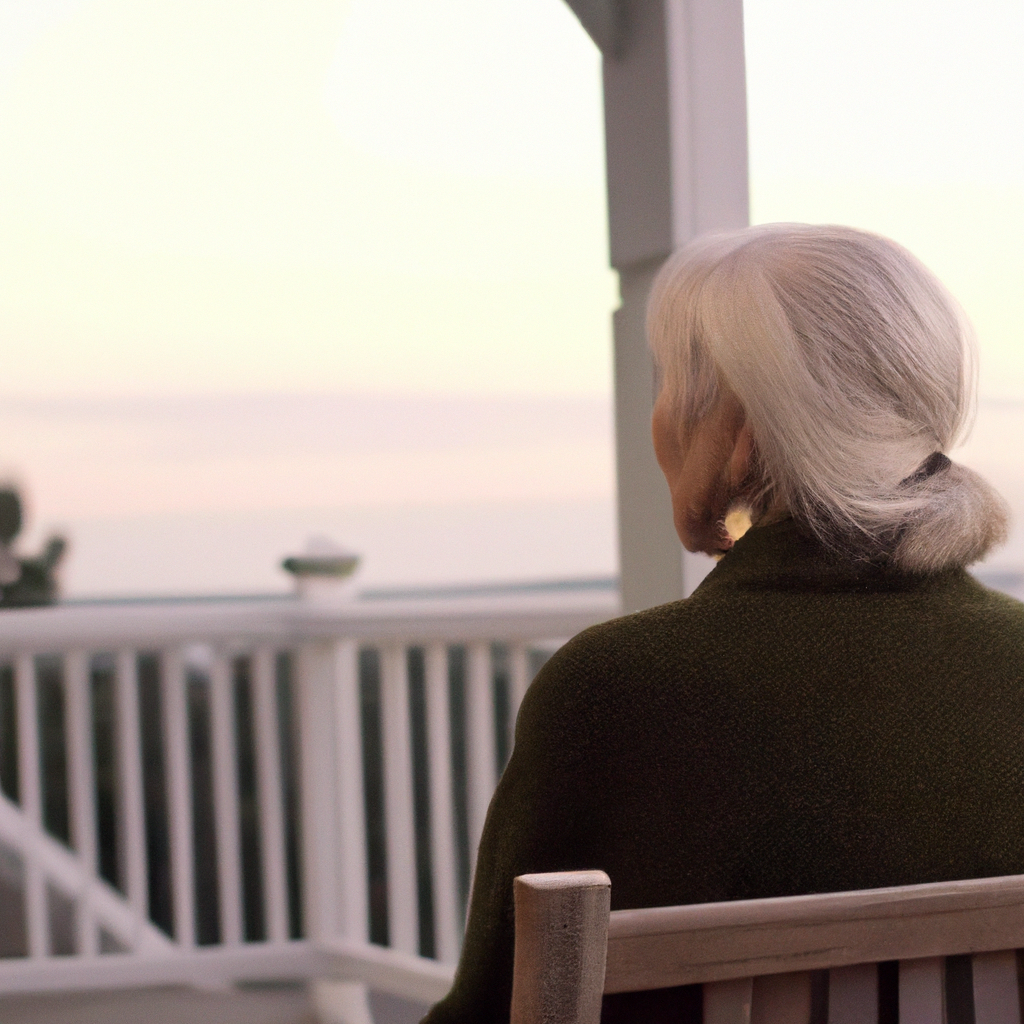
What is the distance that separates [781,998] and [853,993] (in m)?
0.04

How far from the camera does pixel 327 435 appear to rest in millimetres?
7711

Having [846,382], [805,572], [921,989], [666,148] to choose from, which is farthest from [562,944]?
[666,148]

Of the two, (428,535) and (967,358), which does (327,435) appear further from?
(967,358)

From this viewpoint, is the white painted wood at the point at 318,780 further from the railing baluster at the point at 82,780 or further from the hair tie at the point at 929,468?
the hair tie at the point at 929,468

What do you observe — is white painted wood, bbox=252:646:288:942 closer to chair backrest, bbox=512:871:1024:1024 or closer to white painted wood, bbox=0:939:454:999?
white painted wood, bbox=0:939:454:999

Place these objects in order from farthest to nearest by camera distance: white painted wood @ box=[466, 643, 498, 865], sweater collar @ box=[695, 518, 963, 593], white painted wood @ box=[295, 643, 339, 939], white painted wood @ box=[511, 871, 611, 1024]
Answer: white painted wood @ box=[295, 643, 339, 939]
white painted wood @ box=[466, 643, 498, 865]
sweater collar @ box=[695, 518, 963, 593]
white painted wood @ box=[511, 871, 611, 1024]

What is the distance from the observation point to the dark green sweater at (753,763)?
0.83 metres

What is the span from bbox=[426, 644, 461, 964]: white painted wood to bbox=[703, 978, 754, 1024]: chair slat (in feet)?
7.27

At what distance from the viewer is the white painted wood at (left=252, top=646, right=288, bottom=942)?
115 inches

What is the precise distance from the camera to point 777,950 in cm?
57

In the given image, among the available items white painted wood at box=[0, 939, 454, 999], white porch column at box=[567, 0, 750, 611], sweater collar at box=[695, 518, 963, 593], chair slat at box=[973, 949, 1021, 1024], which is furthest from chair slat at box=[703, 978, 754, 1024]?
white painted wood at box=[0, 939, 454, 999]

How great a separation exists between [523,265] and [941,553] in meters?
5.56

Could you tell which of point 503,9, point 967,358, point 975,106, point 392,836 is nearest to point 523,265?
point 503,9

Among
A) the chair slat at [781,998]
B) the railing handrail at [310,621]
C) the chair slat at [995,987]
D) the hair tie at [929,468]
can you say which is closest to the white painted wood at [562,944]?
the chair slat at [781,998]
